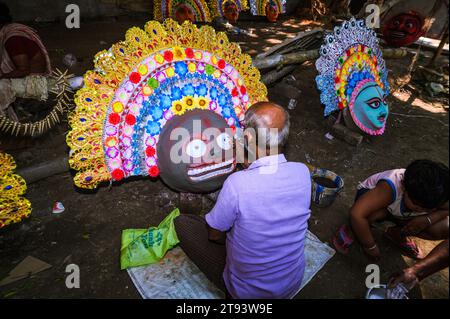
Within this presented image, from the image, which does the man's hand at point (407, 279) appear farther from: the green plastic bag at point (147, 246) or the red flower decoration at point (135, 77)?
→ the red flower decoration at point (135, 77)

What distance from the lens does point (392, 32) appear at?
6102 mm

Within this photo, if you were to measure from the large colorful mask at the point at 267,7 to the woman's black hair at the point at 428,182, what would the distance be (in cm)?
700

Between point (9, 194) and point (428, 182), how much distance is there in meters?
2.82

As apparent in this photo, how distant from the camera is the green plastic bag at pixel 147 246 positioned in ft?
7.67

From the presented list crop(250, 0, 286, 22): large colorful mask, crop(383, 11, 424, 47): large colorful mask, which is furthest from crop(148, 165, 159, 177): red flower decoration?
crop(250, 0, 286, 22): large colorful mask

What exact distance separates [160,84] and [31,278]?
5.77ft

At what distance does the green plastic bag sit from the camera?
7.67ft

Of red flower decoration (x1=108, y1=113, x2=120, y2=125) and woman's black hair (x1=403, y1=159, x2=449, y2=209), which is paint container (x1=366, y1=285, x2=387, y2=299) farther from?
red flower decoration (x1=108, y1=113, x2=120, y2=125)

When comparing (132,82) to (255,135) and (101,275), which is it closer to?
(255,135)

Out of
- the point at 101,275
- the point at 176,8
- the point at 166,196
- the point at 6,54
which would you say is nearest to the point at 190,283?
the point at 101,275

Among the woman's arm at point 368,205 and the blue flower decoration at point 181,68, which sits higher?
the blue flower decoration at point 181,68

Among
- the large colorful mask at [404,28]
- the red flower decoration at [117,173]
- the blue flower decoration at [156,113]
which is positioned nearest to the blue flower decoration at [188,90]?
the blue flower decoration at [156,113]

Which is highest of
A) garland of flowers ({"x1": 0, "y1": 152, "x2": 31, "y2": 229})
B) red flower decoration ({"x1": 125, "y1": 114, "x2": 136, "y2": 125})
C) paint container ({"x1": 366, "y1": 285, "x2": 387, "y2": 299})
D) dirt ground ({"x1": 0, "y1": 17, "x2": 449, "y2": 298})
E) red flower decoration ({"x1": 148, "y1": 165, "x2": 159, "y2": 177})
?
red flower decoration ({"x1": 125, "y1": 114, "x2": 136, "y2": 125})

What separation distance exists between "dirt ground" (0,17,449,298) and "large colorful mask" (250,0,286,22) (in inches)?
157
